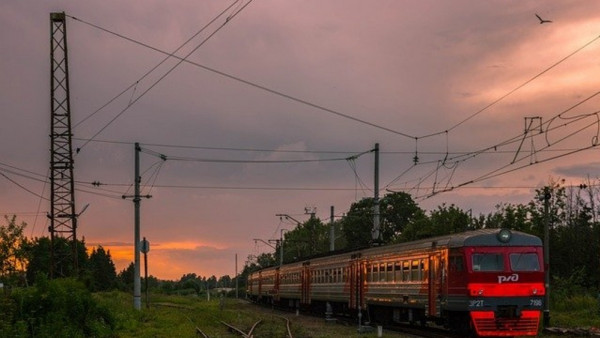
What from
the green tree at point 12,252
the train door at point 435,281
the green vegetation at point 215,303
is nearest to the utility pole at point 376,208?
the green vegetation at point 215,303

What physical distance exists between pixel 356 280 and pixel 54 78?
76.8ft

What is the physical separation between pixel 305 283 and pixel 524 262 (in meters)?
25.8

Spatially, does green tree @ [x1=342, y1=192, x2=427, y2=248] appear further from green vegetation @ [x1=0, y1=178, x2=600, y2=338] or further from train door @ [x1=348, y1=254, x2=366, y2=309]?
train door @ [x1=348, y1=254, x2=366, y2=309]

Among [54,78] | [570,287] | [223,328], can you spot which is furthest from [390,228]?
[223,328]

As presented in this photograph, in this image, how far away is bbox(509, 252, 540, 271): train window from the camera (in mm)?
23984

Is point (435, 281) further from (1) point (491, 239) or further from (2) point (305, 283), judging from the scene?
(2) point (305, 283)

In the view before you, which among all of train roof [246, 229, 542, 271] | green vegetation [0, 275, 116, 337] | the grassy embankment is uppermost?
train roof [246, 229, 542, 271]

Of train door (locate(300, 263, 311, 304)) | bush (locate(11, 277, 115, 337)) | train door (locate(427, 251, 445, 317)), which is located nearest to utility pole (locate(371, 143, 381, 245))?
train door (locate(300, 263, 311, 304))

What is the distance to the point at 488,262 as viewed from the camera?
23719 mm

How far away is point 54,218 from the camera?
146ft

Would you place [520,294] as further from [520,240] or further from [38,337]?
[38,337]

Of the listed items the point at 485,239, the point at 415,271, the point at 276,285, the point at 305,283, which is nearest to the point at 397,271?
the point at 415,271

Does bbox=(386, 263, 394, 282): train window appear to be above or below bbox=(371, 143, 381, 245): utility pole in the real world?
below

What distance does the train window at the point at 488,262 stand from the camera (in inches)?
926
